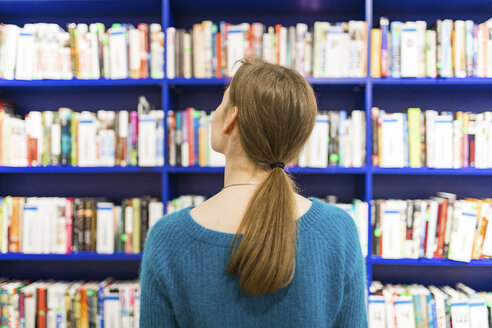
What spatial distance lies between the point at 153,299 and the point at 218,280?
0.13m

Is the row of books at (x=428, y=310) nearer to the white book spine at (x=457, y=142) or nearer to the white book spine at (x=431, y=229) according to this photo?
the white book spine at (x=431, y=229)

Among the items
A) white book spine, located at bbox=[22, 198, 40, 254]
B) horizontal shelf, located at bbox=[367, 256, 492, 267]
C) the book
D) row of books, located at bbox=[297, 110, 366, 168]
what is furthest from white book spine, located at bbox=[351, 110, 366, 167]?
white book spine, located at bbox=[22, 198, 40, 254]

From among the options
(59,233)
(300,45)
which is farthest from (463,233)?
(59,233)

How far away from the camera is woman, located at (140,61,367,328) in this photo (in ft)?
2.07

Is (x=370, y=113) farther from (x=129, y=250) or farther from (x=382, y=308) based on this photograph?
(x=129, y=250)

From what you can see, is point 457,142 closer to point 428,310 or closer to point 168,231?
point 428,310

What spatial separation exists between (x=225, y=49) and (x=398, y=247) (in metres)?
1.37

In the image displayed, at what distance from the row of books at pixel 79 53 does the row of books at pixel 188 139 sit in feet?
0.83

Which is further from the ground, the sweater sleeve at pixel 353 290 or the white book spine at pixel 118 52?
the white book spine at pixel 118 52

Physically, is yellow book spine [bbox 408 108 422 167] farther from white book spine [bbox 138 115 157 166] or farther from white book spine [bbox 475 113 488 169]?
white book spine [bbox 138 115 157 166]

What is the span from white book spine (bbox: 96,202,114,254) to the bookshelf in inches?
5.5

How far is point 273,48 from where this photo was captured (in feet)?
6.17

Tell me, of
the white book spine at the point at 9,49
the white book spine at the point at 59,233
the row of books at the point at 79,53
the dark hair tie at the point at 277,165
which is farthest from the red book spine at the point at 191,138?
the dark hair tie at the point at 277,165

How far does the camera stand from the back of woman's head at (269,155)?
62 centimetres
